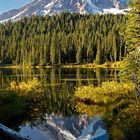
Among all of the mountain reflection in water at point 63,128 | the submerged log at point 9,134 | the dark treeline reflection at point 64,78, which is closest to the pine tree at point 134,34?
the mountain reflection in water at point 63,128

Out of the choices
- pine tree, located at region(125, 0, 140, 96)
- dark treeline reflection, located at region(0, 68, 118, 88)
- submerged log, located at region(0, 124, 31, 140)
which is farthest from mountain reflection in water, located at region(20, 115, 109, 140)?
dark treeline reflection, located at region(0, 68, 118, 88)

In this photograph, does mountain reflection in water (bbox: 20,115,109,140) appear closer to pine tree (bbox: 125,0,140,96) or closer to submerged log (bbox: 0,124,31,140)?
pine tree (bbox: 125,0,140,96)

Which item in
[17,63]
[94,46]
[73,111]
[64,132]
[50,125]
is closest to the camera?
[64,132]

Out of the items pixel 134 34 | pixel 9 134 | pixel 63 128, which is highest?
pixel 134 34

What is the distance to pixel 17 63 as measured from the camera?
641ft

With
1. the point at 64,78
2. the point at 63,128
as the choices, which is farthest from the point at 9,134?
the point at 64,78

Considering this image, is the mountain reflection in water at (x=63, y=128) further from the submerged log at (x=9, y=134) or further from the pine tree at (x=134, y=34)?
the submerged log at (x=9, y=134)

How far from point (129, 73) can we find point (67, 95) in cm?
1514

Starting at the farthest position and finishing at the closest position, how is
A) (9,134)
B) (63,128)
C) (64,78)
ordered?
1. (64,78)
2. (63,128)
3. (9,134)

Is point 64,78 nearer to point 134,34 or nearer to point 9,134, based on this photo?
point 134,34

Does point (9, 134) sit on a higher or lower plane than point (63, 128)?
higher

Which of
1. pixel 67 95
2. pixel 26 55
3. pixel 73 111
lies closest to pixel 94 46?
pixel 26 55

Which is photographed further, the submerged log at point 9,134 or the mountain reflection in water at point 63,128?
the mountain reflection in water at point 63,128

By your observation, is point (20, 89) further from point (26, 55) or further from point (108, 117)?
point (26, 55)
